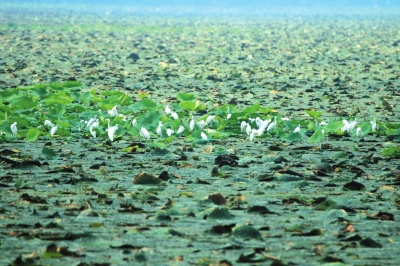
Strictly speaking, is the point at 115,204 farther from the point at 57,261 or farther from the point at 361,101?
the point at 361,101

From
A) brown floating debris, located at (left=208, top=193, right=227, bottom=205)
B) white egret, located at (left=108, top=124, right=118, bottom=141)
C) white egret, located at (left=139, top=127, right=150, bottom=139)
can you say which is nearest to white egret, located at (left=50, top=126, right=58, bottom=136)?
white egret, located at (left=108, top=124, right=118, bottom=141)

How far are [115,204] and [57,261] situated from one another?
79cm

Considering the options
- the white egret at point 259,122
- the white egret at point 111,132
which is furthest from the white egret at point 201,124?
the white egret at point 111,132

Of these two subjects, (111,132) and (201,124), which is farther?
(201,124)

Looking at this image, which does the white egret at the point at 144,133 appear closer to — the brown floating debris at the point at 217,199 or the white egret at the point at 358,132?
the white egret at the point at 358,132

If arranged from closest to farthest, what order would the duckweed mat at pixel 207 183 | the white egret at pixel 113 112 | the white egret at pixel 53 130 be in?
the duckweed mat at pixel 207 183, the white egret at pixel 53 130, the white egret at pixel 113 112

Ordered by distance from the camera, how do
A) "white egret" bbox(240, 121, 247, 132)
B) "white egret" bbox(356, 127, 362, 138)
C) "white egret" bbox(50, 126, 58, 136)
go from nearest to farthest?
"white egret" bbox(50, 126, 58, 136)
"white egret" bbox(356, 127, 362, 138)
"white egret" bbox(240, 121, 247, 132)

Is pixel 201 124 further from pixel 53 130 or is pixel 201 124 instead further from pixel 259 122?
pixel 53 130

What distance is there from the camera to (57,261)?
2.62 m

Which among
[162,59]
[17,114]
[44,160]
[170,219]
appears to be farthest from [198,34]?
[170,219]

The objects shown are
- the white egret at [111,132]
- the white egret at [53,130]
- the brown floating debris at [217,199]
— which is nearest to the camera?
the brown floating debris at [217,199]

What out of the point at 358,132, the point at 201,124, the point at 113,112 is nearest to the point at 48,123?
the point at 113,112

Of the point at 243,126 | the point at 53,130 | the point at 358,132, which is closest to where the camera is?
the point at 53,130

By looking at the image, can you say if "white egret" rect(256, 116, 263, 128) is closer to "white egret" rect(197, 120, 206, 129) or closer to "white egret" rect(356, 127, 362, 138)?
"white egret" rect(197, 120, 206, 129)
